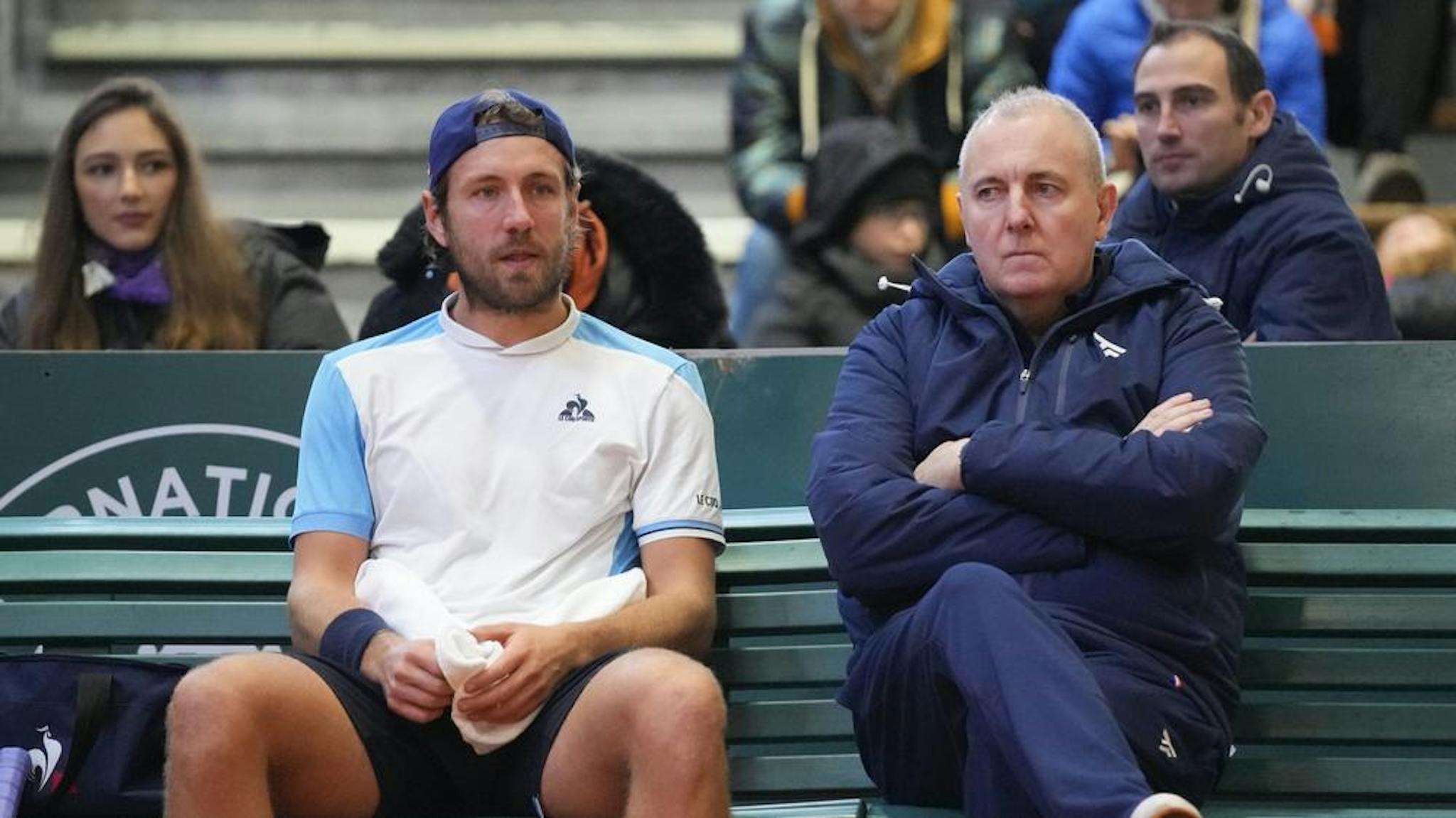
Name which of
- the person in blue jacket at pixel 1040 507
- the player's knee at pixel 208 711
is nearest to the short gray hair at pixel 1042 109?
the person in blue jacket at pixel 1040 507

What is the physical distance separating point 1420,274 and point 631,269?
2.26 meters

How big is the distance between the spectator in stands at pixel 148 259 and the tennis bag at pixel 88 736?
5.53 feet

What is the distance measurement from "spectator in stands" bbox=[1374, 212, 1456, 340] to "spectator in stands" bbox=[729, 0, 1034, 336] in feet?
3.96

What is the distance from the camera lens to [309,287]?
589cm

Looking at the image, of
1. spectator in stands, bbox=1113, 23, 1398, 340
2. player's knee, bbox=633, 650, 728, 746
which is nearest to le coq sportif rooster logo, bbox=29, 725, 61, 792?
player's knee, bbox=633, 650, 728, 746

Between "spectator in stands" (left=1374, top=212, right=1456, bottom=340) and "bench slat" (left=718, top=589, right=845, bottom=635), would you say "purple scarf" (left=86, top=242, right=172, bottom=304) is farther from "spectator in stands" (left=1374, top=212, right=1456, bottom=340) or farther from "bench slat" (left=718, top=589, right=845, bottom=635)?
"spectator in stands" (left=1374, top=212, right=1456, bottom=340)

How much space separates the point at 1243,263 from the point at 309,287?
215cm

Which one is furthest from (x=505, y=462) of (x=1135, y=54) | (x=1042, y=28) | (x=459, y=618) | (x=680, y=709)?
(x=1042, y=28)

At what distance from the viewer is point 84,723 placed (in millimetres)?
4070

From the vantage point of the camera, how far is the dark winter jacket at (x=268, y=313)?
580cm

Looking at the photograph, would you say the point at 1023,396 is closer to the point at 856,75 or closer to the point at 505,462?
the point at 505,462

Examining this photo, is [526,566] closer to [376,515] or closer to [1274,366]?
[376,515]

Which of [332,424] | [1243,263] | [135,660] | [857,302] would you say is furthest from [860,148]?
[135,660]

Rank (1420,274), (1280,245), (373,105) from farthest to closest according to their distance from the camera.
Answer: (373,105) < (1420,274) < (1280,245)
